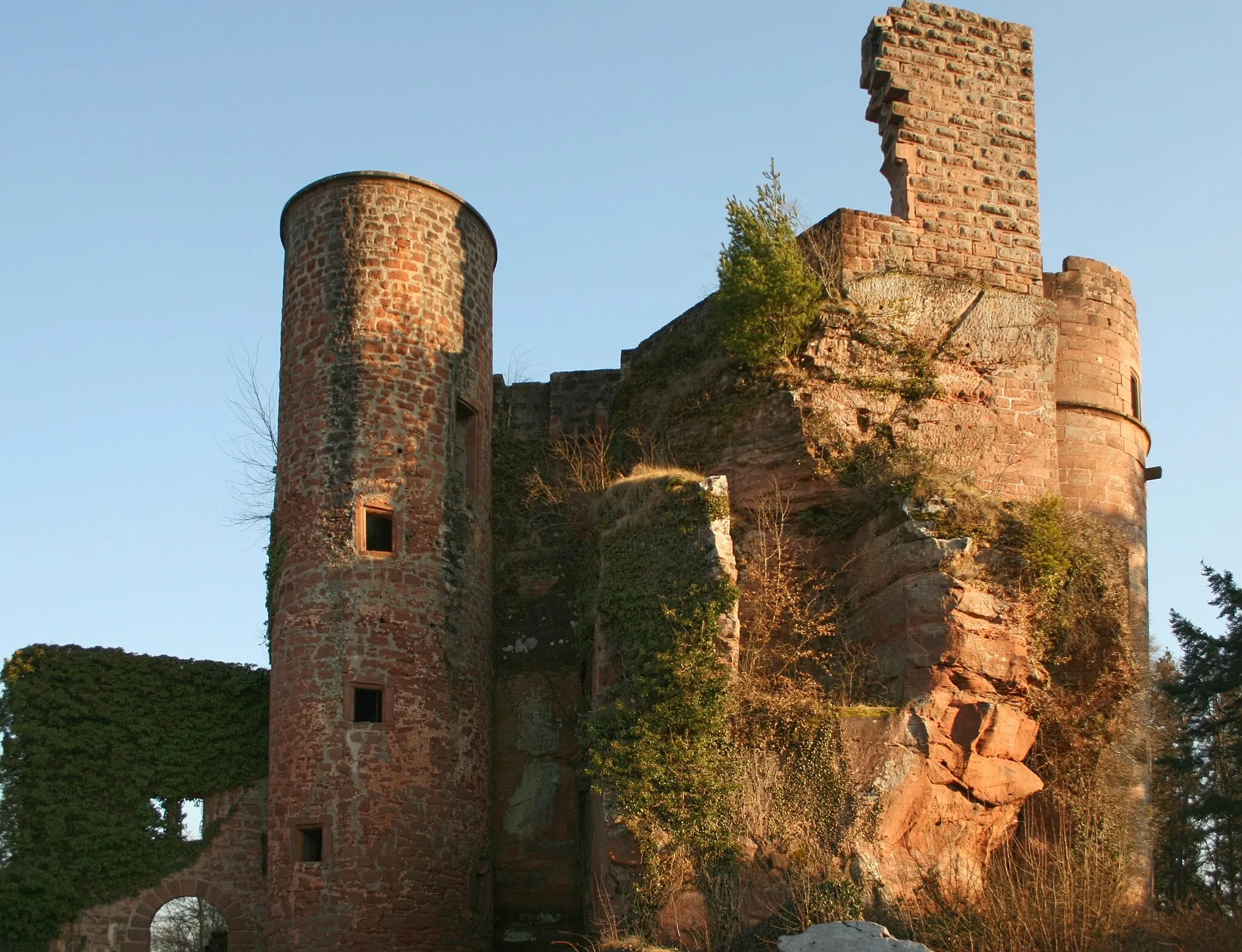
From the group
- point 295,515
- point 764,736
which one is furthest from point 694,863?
point 295,515

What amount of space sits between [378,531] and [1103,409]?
28.9 feet

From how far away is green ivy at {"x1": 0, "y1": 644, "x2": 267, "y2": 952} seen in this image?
18156mm

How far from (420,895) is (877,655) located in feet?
18.5

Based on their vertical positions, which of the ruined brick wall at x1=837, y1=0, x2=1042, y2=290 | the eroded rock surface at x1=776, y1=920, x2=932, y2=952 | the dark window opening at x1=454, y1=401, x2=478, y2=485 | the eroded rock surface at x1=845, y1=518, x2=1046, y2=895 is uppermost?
the ruined brick wall at x1=837, y1=0, x2=1042, y2=290

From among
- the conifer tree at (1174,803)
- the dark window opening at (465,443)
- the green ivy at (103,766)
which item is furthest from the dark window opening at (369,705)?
the conifer tree at (1174,803)

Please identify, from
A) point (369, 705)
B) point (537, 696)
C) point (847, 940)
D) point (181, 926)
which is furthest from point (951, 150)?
point (181, 926)

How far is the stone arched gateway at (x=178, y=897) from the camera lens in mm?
18281

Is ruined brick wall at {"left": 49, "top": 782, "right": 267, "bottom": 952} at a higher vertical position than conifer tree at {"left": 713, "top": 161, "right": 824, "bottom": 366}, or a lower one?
lower

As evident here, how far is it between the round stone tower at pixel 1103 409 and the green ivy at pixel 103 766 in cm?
1031

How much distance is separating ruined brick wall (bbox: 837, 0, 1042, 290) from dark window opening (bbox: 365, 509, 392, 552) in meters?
6.28

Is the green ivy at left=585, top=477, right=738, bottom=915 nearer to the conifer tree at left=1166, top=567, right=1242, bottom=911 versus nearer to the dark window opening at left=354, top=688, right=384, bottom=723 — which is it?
the dark window opening at left=354, top=688, right=384, bottom=723

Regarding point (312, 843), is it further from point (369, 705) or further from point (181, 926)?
point (181, 926)

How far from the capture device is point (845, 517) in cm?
1722

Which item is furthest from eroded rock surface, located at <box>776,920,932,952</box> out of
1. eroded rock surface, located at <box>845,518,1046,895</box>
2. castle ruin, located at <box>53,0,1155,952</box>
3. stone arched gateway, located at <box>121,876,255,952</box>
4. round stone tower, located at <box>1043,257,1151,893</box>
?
stone arched gateway, located at <box>121,876,255,952</box>
